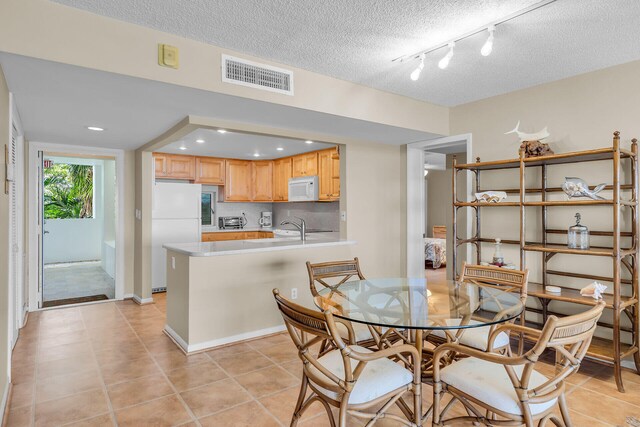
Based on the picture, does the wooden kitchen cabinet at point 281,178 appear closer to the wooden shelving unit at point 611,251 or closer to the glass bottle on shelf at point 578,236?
the wooden shelving unit at point 611,251

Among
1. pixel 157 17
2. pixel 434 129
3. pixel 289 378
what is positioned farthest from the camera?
pixel 434 129

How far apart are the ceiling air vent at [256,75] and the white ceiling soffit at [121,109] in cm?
12

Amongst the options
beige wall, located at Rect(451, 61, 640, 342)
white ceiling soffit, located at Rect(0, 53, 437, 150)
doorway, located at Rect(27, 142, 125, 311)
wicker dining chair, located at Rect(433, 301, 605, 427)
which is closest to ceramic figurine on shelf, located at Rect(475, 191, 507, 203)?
beige wall, located at Rect(451, 61, 640, 342)

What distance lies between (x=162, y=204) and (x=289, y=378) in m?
3.47

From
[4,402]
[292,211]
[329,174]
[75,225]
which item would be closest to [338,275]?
[4,402]

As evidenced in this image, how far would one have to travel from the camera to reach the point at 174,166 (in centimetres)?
586

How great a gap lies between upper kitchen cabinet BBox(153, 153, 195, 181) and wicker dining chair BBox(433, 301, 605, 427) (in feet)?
16.9

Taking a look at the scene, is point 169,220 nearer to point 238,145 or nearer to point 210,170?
point 210,170

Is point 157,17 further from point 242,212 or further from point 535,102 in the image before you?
point 242,212

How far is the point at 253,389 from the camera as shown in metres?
2.51

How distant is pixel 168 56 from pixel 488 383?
2442 millimetres

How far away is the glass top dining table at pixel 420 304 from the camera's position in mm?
1817

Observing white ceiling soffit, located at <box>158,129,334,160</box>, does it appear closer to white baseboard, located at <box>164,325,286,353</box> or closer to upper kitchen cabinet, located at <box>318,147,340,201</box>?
upper kitchen cabinet, located at <box>318,147,340,201</box>

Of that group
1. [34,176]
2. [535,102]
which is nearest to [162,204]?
[34,176]
